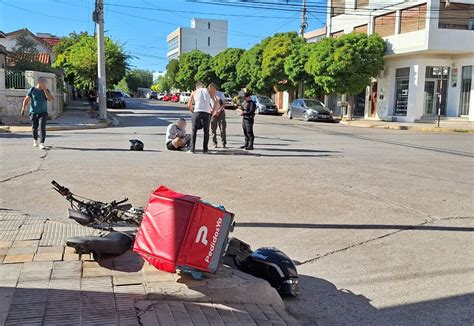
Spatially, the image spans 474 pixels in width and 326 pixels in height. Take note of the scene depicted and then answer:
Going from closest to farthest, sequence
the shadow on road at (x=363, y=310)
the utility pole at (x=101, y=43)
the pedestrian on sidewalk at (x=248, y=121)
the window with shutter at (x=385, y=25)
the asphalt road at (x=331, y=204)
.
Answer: the shadow on road at (x=363, y=310), the asphalt road at (x=331, y=204), the pedestrian on sidewalk at (x=248, y=121), the utility pole at (x=101, y=43), the window with shutter at (x=385, y=25)

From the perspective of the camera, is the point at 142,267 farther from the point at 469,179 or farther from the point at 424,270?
the point at 469,179

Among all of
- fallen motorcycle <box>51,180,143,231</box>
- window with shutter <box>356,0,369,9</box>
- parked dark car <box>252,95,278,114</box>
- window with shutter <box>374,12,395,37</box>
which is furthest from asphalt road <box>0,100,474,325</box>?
parked dark car <box>252,95,278,114</box>

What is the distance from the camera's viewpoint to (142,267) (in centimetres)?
454

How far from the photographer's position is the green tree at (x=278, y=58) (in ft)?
143

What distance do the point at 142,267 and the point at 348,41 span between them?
1222 inches

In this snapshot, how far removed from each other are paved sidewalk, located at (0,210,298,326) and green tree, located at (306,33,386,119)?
96.8 feet

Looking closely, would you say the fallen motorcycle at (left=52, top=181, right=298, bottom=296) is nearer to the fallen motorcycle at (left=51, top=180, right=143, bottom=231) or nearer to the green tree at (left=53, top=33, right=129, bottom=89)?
the fallen motorcycle at (left=51, top=180, right=143, bottom=231)

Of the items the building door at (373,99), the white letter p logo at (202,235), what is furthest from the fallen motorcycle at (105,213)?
the building door at (373,99)

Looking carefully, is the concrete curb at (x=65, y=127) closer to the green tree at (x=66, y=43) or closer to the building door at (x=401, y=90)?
the building door at (x=401, y=90)

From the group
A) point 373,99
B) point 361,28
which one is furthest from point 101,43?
point 361,28

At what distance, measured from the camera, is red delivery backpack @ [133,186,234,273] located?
3.97 m

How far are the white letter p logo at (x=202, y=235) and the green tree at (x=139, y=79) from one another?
407 feet

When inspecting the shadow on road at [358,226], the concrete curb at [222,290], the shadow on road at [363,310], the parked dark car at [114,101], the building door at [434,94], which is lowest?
the shadow on road at [363,310]

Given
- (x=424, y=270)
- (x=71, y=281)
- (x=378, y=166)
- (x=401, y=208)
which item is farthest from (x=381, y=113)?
(x=71, y=281)
